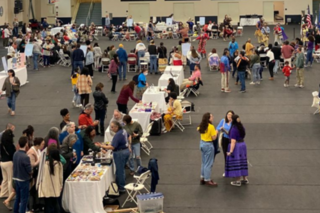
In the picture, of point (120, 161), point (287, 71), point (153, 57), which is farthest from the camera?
point (153, 57)

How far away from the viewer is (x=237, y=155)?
539 inches

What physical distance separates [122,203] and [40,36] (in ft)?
82.3

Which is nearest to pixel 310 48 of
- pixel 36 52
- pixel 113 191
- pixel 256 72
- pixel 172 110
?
pixel 256 72

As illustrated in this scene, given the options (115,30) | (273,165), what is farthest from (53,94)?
(115,30)

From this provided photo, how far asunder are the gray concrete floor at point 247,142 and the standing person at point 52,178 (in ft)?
4.55

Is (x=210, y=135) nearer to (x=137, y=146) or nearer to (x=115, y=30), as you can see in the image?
(x=137, y=146)

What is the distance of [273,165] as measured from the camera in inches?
603

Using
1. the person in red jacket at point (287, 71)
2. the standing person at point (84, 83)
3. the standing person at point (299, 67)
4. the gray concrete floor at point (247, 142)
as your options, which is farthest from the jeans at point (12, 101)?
the standing person at point (299, 67)

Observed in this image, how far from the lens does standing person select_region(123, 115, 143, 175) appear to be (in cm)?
1434

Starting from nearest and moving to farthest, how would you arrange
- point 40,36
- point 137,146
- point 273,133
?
point 137,146
point 273,133
point 40,36

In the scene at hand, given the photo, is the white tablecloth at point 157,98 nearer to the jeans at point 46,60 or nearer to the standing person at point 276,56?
the standing person at point 276,56

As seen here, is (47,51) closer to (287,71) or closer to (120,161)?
(287,71)

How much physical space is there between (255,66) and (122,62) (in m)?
5.22

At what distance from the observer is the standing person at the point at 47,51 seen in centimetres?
3069
